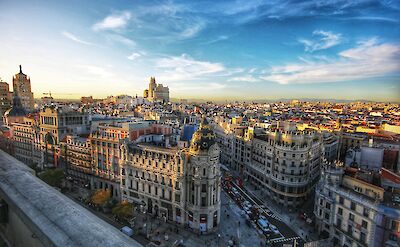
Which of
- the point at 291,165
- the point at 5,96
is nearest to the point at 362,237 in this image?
the point at 291,165

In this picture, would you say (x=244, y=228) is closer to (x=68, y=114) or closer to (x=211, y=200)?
(x=211, y=200)

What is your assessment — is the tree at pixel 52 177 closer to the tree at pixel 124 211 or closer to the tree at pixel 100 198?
the tree at pixel 100 198

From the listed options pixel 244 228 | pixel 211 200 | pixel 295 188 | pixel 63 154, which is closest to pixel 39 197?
pixel 211 200

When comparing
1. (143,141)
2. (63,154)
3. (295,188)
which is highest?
(143,141)

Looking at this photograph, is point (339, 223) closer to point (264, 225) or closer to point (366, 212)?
point (366, 212)

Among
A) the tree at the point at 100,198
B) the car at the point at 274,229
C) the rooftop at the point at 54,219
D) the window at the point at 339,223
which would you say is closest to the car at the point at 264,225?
the car at the point at 274,229

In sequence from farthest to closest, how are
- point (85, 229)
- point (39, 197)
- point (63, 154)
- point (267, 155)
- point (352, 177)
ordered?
point (63, 154) → point (267, 155) → point (352, 177) → point (39, 197) → point (85, 229)

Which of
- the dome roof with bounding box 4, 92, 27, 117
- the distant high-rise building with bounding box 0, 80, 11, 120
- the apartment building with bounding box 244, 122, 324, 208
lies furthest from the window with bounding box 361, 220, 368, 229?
the distant high-rise building with bounding box 0, 80, 11, 120
